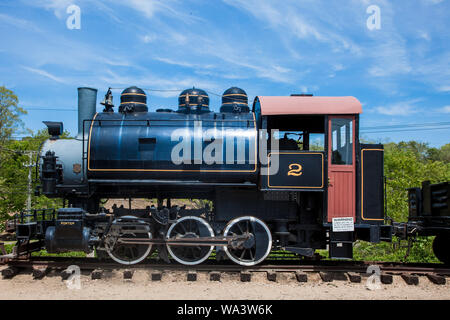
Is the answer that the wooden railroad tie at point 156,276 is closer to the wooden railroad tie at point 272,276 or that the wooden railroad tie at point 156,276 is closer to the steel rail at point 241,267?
the steel rail at point 241,267

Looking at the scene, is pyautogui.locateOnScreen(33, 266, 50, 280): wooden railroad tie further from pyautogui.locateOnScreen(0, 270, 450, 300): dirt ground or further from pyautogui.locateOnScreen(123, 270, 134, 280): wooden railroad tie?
pyautogui.locateOnScreen(123, 270, 134, 280): wooden railroad tie

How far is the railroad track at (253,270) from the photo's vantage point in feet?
25.2

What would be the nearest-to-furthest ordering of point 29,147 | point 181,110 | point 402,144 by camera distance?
point 181,110
point 29,147
point 402,144

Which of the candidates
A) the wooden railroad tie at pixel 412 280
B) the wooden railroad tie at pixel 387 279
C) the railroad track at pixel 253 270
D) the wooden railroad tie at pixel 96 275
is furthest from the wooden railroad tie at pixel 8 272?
the wooden railroad tie at pixel 412 280

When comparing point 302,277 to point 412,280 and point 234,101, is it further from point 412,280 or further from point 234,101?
point 234,101

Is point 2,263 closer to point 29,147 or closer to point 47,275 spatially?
point 47,275

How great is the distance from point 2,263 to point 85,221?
7.04 ft

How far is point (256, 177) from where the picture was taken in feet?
26.8

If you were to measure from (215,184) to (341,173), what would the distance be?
2.84m

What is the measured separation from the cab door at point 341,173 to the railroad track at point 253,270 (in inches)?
49.8

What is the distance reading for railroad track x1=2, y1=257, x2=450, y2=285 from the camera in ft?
25.2

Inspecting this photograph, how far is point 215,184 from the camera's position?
819 cm

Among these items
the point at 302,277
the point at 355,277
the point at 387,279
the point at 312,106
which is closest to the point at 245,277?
the point at 302,277

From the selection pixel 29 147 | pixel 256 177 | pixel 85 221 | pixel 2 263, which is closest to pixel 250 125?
pixel 256 177
